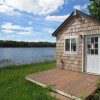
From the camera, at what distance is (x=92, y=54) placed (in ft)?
12.9

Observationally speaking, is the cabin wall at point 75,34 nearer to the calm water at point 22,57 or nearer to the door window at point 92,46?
the door window at point 92,46

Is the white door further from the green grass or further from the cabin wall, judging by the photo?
the green grass

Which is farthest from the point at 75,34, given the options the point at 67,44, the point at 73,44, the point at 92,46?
the point at 92,46

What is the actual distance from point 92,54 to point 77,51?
742 mm

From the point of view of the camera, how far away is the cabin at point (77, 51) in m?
3.65

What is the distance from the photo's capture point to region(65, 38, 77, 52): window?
4.52m

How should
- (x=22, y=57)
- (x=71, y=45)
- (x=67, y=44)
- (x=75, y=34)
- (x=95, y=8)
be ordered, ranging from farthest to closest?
(x=22, y=57)
(x=95, y=8)
(x=67, y=44)
(x=71, y=45)
(x=75, y=34)

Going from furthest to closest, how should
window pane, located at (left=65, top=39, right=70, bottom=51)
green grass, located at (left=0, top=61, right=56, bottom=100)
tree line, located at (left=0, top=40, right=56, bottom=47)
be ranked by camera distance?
tree line, located at (left=0, top=40, right=56, bottom=47)
window pane, located at (left=65, top=39, right=70, bottom=51)
green grass, located at (left=0, top=61, right=56, bottom=100)

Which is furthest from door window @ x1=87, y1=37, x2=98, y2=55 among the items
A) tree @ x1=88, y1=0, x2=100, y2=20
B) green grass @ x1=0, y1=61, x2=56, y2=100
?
tree @ x1=88, y1=0, x2=100, y2=20

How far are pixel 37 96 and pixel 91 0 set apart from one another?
1077 cm

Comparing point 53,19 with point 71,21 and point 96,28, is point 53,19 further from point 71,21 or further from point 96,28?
point 96,28

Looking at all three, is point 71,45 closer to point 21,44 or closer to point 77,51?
point 77,51

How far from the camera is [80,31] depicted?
430 cm

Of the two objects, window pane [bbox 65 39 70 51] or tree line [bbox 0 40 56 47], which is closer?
window pane [bbox 65 39 70 51]
